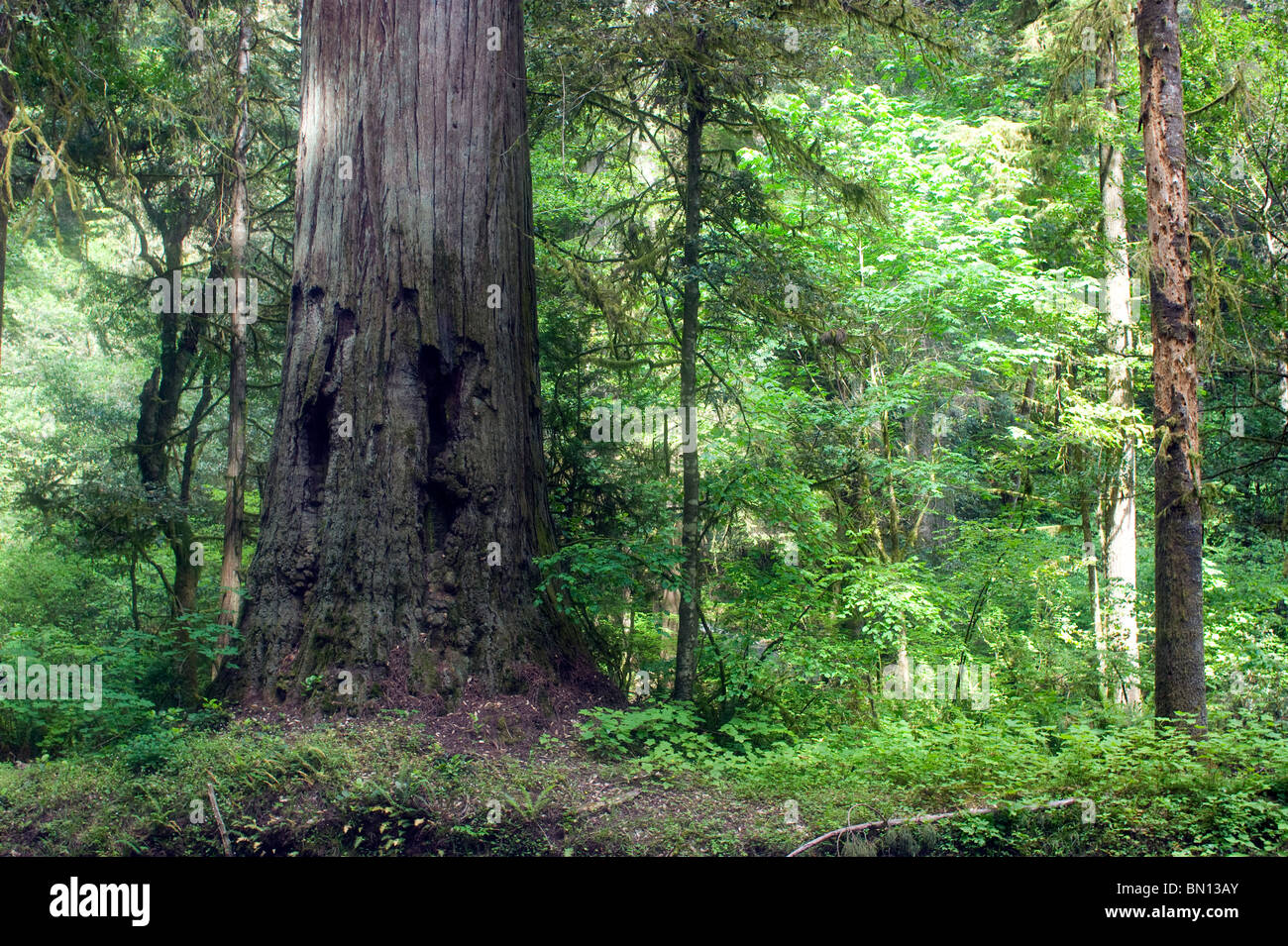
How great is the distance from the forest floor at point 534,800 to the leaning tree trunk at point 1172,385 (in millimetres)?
1159

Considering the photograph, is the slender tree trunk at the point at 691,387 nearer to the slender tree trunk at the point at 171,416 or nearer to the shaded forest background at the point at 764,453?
the shaded forest background at the point at 764,453

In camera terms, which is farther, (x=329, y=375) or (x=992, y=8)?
(x=992, y=8)

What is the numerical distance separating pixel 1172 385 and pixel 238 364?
9877 millimetres

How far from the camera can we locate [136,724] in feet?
19.1

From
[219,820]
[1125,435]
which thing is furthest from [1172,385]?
[219,820]

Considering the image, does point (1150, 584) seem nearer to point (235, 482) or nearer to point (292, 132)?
point (235, 482)

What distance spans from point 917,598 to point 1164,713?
238 cm

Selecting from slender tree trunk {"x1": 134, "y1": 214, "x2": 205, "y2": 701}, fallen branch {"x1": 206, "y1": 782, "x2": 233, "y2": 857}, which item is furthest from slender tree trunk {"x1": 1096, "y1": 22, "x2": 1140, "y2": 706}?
slender tree trunk {"x1": 134, "y1": 214, "x2": 205, "y2": 701}

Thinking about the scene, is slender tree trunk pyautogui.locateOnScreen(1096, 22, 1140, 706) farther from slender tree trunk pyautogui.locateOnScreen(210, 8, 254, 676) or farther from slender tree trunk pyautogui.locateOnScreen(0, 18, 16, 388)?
slender tree trunk pyautogui.locateOnScreen(0, 18, 16, 388)

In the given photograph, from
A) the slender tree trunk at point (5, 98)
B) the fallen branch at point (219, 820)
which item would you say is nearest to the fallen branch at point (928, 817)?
the fallen branch at point (219, 820)
